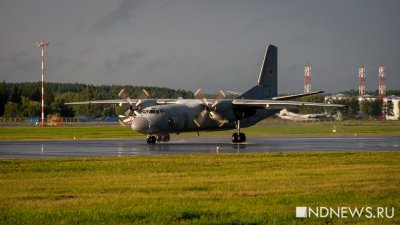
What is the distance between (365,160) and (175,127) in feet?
63.6

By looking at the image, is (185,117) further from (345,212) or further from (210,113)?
(345,212)

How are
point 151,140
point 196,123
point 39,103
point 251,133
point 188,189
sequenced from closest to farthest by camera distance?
1. point 188,189
2. point 151,140
3. point 196,123
4. point 251,133
5. point 39,103

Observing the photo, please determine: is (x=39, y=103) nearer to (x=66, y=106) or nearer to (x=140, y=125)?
(x=66, y=106)

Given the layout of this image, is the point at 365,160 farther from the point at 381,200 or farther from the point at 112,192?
the point at 112,192

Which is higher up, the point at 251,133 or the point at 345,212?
the point at 251,133

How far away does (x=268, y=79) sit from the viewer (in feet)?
192

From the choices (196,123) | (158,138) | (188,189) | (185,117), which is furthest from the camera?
(158,138)

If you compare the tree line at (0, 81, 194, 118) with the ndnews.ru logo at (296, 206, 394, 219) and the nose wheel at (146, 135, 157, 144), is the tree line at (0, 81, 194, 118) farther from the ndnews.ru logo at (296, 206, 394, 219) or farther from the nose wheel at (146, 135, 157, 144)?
the ndnews.ru logo at (296, 206, 394, 219)

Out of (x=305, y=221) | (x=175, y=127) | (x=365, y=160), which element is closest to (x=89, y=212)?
(x=305, y=221)

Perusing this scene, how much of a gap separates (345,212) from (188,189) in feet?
19.3

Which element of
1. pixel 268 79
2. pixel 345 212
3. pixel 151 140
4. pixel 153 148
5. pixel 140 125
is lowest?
pixel 345 212

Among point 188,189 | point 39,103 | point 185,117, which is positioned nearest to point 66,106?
point 39,103

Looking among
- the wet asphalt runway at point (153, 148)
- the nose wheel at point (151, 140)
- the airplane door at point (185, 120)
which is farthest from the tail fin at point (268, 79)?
the nose wheel at point (151, 140)

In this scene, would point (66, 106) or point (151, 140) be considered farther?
point (66, 106)
